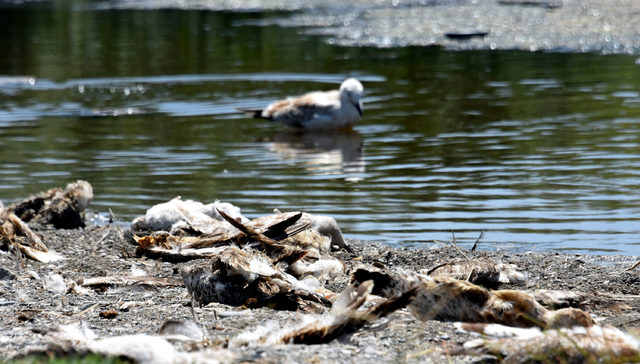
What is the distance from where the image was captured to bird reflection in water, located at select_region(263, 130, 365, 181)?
1299 centimetres

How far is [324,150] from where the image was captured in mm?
14867

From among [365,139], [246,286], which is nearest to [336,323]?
[246,286]

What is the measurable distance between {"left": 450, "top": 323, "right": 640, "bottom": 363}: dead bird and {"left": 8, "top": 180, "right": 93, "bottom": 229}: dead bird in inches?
226

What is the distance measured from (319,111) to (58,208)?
23.1 ft

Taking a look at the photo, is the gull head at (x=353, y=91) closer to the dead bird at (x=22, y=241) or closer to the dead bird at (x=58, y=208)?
the dead bird at (x=58, y=208)

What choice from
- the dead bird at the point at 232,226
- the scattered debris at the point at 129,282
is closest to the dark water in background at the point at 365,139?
the dead bird at the point at 232,226

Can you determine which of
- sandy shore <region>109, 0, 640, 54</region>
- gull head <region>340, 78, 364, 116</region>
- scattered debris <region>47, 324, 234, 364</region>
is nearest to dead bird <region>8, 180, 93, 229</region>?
scattered debris <region>47, 324, 234, 364</region>

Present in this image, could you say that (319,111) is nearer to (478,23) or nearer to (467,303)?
Result: (467,303)

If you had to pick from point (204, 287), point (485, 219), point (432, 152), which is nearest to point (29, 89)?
Answer: point (432, 152)

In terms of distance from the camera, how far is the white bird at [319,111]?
15.8 m

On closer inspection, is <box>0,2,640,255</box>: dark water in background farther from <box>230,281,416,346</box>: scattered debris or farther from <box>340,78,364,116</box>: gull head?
<box>230,281,416,346</box>: scattered debris

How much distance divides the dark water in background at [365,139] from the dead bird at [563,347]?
142 inches

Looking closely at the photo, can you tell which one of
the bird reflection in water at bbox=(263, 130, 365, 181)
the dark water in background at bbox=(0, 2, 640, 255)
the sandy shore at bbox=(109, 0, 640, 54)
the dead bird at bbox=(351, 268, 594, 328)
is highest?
the sandy shore at bbox=(109, 0, 640, 54)

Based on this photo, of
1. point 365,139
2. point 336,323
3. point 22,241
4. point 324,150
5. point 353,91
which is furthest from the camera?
point 353,91
